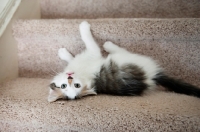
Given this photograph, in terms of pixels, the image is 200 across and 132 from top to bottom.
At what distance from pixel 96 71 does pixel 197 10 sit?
0.80m

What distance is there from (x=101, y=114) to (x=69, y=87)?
292 mm

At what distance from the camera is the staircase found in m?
0.90

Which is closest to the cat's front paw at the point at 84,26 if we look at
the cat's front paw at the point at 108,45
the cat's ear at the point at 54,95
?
the cat's front paw at the point at 108,45

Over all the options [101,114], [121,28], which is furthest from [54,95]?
[121,28]

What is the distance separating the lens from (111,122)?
2.93 feet

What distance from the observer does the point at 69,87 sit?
1142mm

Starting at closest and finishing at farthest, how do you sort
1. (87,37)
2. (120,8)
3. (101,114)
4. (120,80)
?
(101,114) → (120,80) → (87,37) → (120,8)

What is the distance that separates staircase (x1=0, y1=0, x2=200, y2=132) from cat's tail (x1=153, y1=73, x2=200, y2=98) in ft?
0.12

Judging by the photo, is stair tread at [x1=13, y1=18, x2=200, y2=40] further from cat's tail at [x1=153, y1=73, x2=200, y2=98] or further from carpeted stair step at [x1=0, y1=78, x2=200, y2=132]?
carpeted stair step at [x1=0, y1=78, x2=200, y2=132]

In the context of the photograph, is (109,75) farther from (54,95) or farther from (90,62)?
(54,95)

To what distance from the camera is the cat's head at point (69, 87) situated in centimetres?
111

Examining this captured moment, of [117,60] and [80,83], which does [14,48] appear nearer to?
[80,83]

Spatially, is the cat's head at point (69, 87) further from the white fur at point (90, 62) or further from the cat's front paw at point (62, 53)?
the cat's front paw at point (62, 53)

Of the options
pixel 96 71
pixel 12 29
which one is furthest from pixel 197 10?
pixel 12 29
